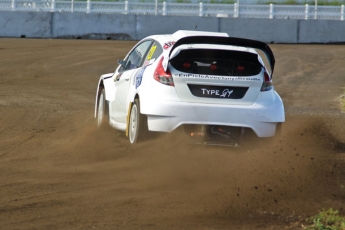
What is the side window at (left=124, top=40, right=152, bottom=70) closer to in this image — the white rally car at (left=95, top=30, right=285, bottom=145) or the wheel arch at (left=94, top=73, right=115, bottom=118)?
the wheel arch at (left=94, top=73, right=115, bottom=118)

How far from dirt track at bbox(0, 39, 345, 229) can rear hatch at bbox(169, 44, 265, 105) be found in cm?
60

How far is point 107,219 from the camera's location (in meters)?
6.81

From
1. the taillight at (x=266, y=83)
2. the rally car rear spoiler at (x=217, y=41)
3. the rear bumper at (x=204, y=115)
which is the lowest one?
the rear bumper at (x=204, y=115)

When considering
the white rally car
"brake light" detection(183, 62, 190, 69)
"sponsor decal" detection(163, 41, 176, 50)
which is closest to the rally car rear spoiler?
the white rally car

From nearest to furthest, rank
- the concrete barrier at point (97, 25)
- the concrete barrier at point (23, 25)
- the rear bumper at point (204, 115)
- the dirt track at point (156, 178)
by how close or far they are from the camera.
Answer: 1. the dirt track at point (156, 178)
2. the rear bumper at point (204, 115)
3. the concrete barrier at point (23, 25)
4. the concrete barrier at point (97, 25)

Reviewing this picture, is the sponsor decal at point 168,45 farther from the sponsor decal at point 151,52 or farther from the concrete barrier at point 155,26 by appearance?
the concrete barrier at point 155,26

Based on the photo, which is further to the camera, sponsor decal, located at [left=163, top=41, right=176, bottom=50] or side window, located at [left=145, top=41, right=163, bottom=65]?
side window, located at [left=145, top=41, right=163, bottom=65]

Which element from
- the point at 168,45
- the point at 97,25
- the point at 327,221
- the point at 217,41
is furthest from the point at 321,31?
the point at 327,221

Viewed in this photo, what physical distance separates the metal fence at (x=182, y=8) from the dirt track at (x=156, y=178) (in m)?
19.0

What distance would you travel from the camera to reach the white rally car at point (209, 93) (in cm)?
911

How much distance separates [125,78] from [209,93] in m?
1.87

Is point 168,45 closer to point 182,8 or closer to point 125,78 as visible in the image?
point 125,78

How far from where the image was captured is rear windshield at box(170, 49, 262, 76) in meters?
9.24

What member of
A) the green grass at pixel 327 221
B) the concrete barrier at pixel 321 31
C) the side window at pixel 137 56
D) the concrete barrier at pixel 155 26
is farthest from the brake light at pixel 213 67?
the concrete barrier at pixel 321 31
